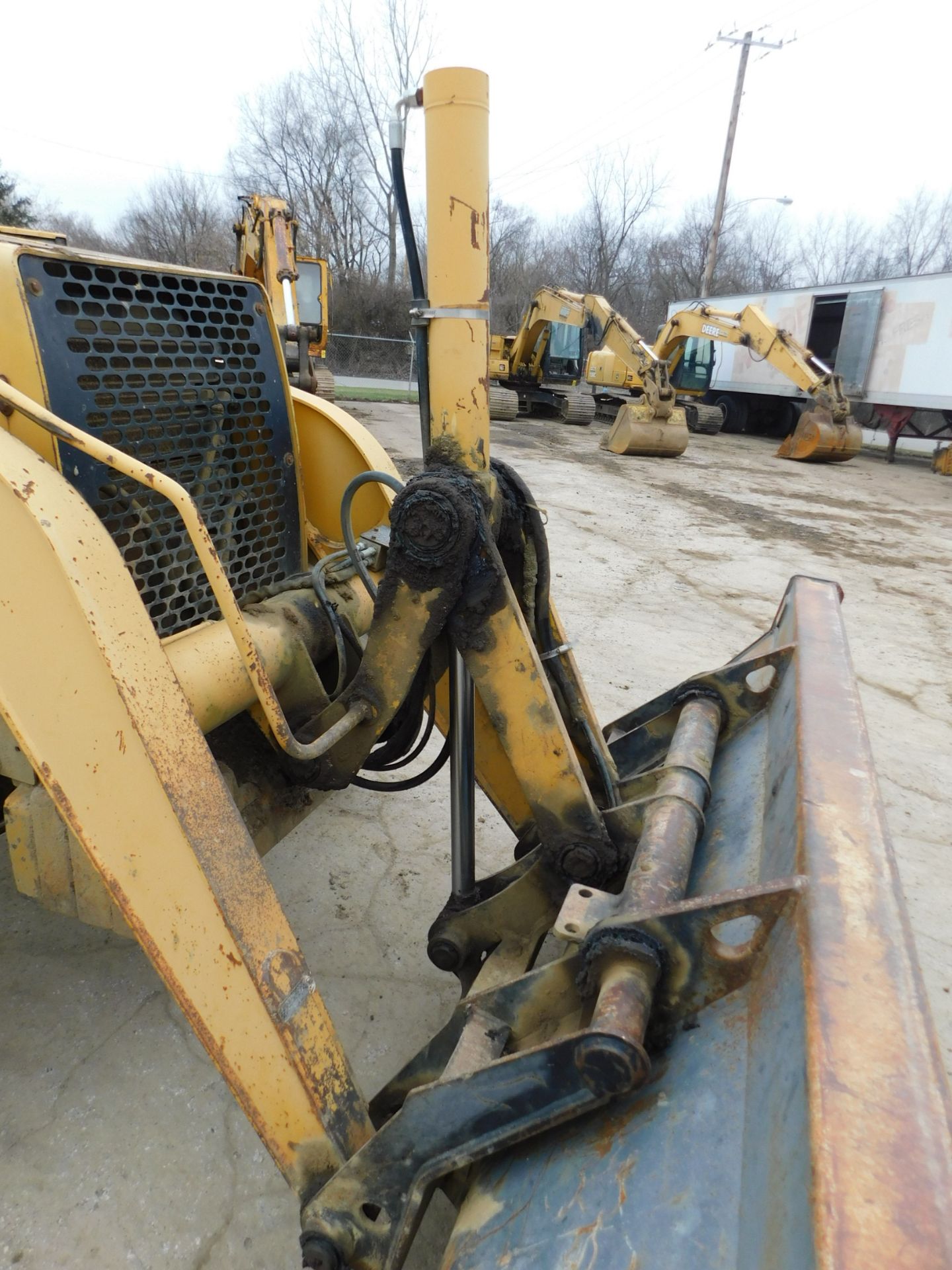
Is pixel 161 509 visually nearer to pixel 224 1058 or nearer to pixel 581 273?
pixel 224 1058

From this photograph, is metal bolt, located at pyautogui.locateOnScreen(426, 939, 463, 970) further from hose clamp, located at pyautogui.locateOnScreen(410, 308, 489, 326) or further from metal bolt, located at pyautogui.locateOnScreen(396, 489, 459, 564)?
hose clamp, located at pyautogui.locateOnScreen(410, 308, 489, 326)

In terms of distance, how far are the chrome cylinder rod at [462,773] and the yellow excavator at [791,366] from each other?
42.4 ft

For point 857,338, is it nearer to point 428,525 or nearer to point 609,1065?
point 428,525

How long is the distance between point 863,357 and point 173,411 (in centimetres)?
1752

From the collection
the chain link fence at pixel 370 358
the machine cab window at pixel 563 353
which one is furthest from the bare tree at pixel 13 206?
the machine cab window at pixel 563 353

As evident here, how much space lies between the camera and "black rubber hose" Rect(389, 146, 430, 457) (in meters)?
1.64

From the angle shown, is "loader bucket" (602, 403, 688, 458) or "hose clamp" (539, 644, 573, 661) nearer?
"hose clamp" (539, 644, 573, 661)

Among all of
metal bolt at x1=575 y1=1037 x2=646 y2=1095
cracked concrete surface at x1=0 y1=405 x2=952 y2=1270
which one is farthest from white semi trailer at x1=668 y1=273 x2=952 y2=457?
metal bolt at x1=575 y1=1037 x2=646 y2=1095

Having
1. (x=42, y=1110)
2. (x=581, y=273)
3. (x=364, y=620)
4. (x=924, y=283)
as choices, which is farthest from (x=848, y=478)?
(x=581, y=273)

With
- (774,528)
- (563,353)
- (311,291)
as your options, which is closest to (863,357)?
(563,353)

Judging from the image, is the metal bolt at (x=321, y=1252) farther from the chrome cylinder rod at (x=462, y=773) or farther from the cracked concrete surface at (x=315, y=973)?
the chrome cylinder rod at (x=462, y=773)

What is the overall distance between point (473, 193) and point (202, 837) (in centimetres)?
122

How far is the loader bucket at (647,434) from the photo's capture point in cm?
1366

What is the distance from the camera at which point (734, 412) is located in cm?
2000
